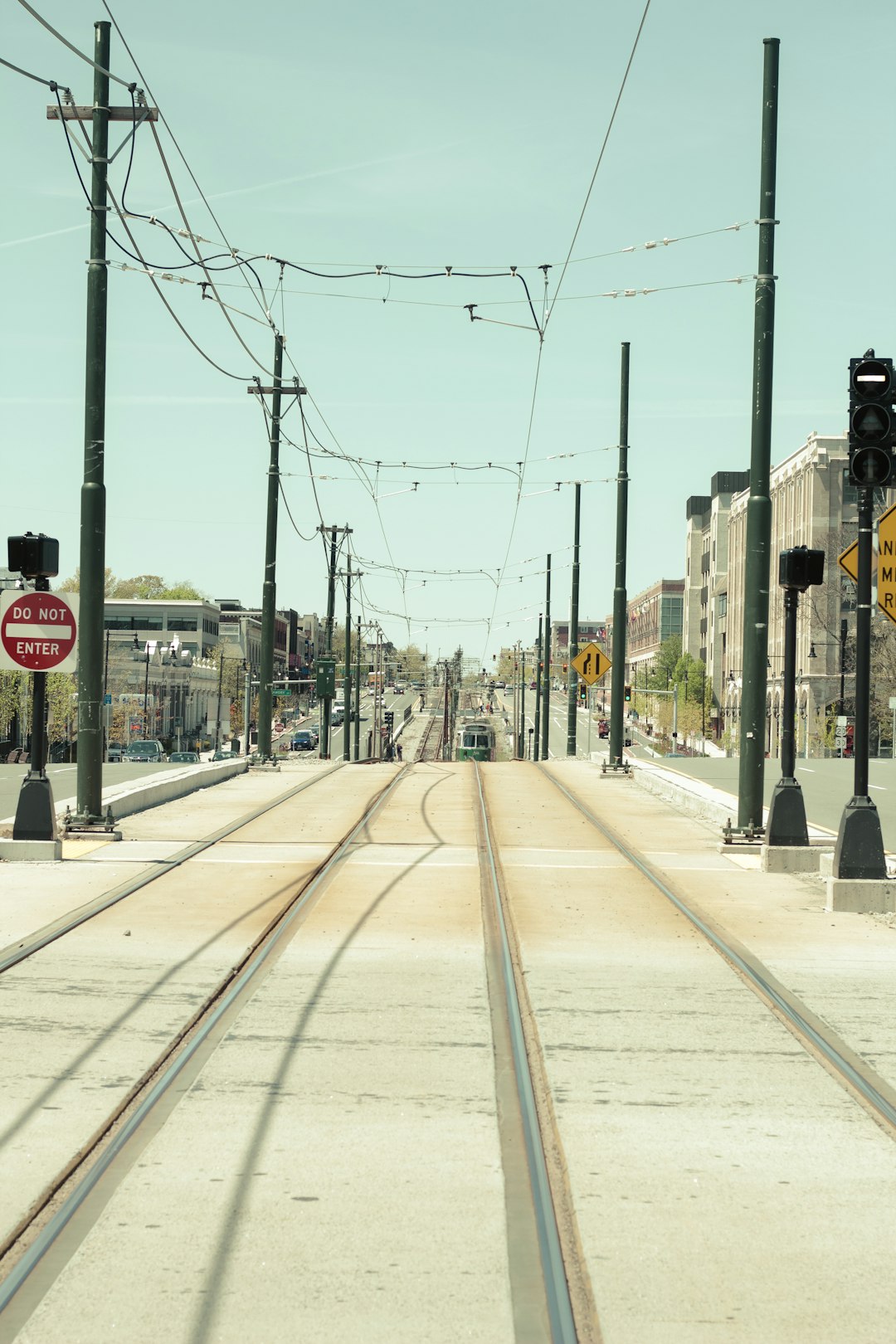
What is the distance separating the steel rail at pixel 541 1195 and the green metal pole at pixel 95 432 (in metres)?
8.71

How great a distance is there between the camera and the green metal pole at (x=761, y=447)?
59.3 ft

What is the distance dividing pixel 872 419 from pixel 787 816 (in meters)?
5.09

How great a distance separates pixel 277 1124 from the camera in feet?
22.8

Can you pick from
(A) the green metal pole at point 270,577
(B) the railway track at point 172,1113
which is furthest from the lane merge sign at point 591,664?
(B) the railway track at point 172,1113

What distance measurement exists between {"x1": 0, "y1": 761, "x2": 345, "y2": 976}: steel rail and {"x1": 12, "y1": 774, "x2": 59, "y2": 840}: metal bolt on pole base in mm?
1344

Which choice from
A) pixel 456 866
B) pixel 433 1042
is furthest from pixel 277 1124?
pixel 456 866

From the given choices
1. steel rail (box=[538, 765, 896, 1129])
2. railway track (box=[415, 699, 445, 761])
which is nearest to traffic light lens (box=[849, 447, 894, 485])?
steel rail (box=[538, 765, 896, 1129])

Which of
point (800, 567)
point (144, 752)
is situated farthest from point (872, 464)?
point (144, 752)

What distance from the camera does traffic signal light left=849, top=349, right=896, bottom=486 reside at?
13.8m

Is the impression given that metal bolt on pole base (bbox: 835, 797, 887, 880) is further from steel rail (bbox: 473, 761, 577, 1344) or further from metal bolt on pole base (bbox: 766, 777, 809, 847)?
steel rail (bbox: 473, 761, 577, 1344)

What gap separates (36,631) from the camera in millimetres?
16531

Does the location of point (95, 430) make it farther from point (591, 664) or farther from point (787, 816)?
point (591, 664)

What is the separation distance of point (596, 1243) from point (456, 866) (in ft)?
37.2

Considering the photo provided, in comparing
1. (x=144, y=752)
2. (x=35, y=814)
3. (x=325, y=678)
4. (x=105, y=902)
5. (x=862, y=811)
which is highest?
(x=325, y=678)
